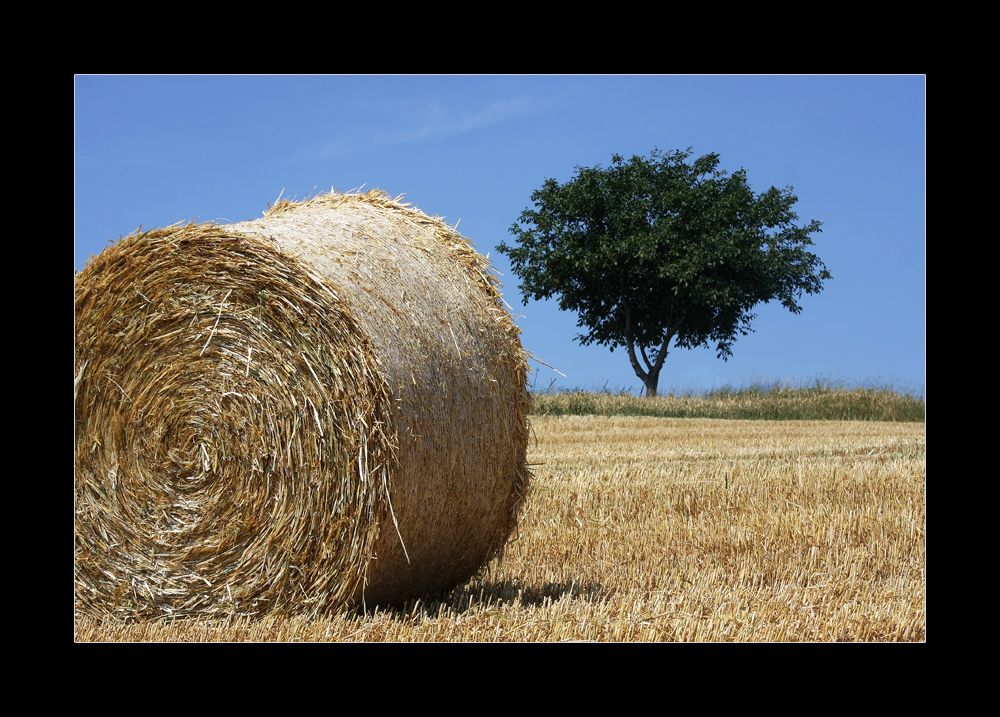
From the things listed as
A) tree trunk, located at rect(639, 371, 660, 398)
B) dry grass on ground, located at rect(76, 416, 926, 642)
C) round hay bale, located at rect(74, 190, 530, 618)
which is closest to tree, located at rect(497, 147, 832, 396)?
tree trunk, located at rect(639, 371, 660, 398)

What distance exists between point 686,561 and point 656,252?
2456 cm

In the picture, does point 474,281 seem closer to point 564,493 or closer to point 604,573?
point 604,573

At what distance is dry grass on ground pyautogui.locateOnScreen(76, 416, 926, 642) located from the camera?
4980 mm

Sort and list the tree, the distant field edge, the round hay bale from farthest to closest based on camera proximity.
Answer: the tree
the distant field edge
the round hay bale

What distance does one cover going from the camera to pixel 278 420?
16.5 feet

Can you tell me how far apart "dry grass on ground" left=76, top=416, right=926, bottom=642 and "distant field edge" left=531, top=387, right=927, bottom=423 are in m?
10.9

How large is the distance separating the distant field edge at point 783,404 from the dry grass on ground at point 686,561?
10.9m

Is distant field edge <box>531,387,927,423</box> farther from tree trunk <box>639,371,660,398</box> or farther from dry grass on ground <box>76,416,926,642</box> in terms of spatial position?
dry grass on ground <box>76,416,926,642</box>

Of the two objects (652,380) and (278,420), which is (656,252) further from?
(278,420)

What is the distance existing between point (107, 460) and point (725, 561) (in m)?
4.41

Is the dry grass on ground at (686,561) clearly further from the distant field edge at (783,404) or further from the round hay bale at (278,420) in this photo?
the distant field edge at (783,404)

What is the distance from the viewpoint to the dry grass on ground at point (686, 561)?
4980 mm

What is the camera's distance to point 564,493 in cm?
862

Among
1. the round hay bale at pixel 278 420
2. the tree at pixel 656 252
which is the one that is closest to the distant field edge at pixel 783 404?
the tree at pixel 656 252
